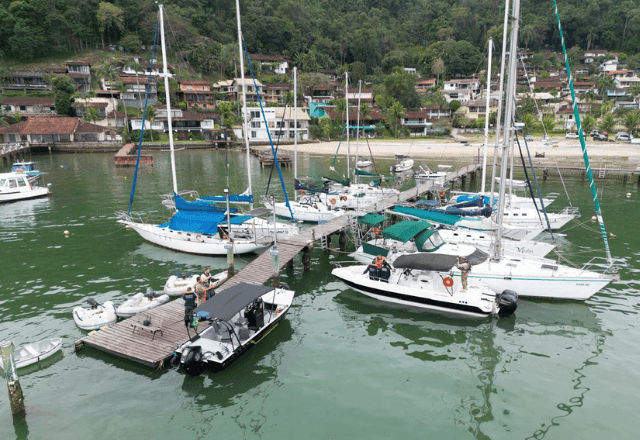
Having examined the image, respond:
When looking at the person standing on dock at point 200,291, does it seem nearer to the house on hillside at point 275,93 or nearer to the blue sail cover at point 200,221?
the blue sail cover at point 200,221

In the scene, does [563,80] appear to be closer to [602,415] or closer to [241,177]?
[241,177]

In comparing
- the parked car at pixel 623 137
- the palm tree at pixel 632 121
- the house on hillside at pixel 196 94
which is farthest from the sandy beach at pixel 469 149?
the house on hillside at pixel 196 94

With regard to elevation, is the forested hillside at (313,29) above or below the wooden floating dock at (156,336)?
above

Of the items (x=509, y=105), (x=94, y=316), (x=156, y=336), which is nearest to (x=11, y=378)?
(x=156, y=336)

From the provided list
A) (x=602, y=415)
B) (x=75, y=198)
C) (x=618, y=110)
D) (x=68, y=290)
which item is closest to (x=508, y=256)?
(x=602, y=415)

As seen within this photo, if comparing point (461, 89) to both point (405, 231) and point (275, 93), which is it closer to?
point (275, 93)

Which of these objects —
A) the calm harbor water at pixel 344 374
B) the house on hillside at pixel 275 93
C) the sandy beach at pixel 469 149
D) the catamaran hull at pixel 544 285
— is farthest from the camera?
the house on hillside at pixel 275 93

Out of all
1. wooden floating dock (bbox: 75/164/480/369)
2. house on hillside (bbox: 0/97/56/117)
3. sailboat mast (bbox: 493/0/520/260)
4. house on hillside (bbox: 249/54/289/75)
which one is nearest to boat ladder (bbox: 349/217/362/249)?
wooden floating dock (bbox: 75/164/480/369)
